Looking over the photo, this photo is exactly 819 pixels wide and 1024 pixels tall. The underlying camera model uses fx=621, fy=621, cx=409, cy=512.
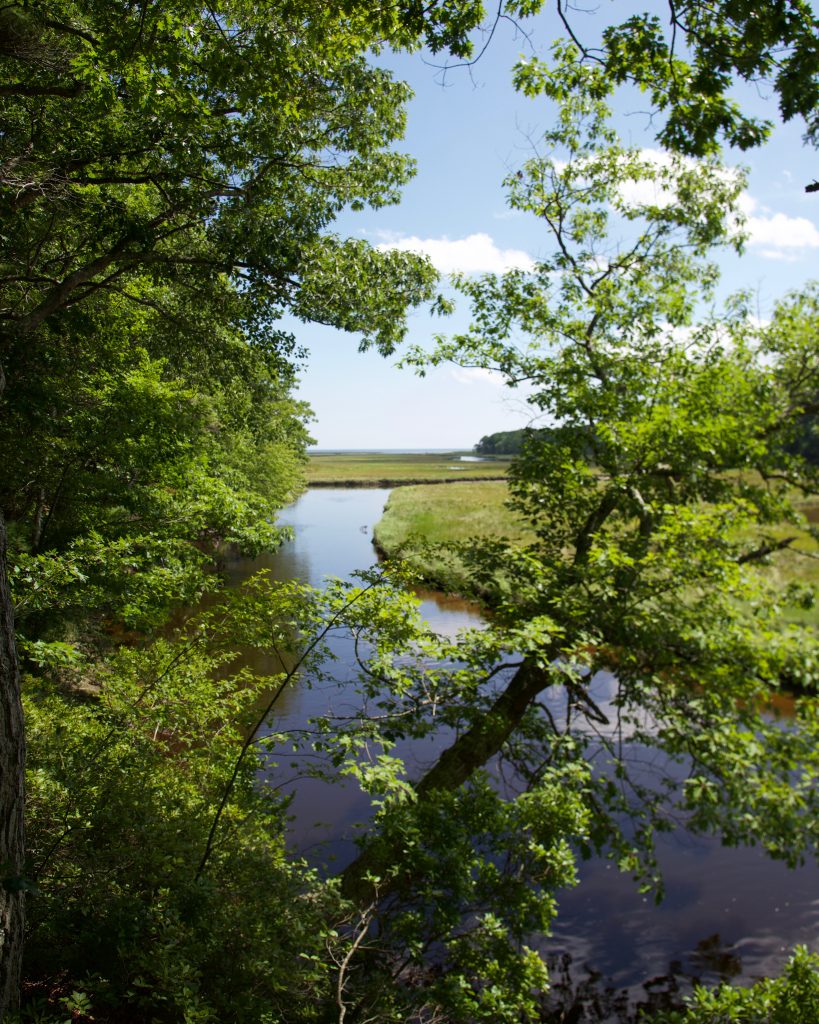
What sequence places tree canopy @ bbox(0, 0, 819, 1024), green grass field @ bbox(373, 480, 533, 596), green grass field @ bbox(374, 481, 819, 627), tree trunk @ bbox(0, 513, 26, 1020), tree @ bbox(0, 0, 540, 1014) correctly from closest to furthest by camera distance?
1. tree trunk @ bbox(0, 513, 26, 1020)
2. tree canopy @ bbox(0, 0, 819, 1024)
3. tree @ bbox(0, 0, 540, 1014)
4. green grass field @ bbox(374, 481, 819, 627)
5. green grass field @ bbox(373, 480, 533, 596)

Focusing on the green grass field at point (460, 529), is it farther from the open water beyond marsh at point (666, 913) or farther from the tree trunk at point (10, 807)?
the tree trunk at point (10, 807)

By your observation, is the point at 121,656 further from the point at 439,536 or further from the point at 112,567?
the point at 439,536

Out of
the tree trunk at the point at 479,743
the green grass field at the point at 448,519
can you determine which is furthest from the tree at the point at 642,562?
the green grass field at the point at 448,519

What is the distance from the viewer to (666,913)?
9.44m

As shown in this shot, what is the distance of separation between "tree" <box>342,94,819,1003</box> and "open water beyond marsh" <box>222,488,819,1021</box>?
1197 millimetres

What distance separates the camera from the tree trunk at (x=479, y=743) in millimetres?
7035

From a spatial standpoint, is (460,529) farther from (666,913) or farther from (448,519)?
(666,913)

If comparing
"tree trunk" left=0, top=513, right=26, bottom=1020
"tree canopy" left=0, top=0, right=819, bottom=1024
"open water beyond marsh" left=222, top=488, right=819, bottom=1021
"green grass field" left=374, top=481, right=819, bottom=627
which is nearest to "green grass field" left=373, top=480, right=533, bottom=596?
"green grass field" left=374, top=481, right=819, bottom=627

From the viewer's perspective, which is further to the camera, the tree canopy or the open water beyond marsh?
the open water beyond marsh

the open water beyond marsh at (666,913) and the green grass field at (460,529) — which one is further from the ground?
the green grass field at (460,529)

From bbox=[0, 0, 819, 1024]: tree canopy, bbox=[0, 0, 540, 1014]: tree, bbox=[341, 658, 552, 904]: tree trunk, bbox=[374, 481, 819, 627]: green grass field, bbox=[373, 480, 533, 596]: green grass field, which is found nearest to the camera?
bbox=[0, 0, 819, 1024]: tree canopy

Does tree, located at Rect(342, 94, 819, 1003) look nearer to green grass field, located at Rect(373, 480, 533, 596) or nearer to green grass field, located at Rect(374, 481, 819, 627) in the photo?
green grass field, located at Rect(374, 481, 819, 627)

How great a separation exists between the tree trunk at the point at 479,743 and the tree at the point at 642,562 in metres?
0.03

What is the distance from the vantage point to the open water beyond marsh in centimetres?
827
